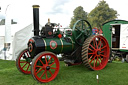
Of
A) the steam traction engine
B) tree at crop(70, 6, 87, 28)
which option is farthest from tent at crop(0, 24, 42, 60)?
tree at crop(70, 6, 87, 28)

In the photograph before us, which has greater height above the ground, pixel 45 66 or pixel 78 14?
pixel 78 14

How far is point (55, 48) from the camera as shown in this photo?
4941 mm

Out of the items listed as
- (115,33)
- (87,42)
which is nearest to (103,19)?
(115,33)

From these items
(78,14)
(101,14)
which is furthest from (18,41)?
(78,14)

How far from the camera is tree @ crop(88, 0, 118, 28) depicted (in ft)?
127

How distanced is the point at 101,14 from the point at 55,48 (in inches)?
1450

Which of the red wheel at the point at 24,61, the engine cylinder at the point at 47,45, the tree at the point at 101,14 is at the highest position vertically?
the tree at the point at 101,14

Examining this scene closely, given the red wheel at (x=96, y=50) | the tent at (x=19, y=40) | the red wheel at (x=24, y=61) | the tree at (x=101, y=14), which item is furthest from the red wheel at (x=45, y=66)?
the tree at (x=101, y=14)

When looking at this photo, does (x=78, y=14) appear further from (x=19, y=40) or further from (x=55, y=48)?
(x=55, y=48)

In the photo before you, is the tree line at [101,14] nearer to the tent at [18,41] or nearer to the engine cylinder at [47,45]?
the tent at [18,41]

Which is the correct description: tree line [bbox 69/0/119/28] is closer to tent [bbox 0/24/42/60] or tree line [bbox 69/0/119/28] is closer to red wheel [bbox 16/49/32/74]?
tent [bbox 0/24/42/60]

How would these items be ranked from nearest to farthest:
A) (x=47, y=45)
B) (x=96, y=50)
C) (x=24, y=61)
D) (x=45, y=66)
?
(x=45, y=66) → (x=47, y=45) → (x=24, y=61) → (x=96, y=50)

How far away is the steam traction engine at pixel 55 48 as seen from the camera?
4.56 meters

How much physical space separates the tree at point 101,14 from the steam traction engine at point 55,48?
33458mm
